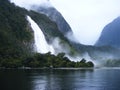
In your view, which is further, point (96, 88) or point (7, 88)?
point (96, 88)

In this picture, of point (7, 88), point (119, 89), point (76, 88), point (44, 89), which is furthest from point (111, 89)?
point (7, 88)

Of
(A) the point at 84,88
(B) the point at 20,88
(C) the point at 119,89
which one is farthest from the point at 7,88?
(C) the point at 119,89

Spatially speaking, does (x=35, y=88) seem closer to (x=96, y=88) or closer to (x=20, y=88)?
(x=20, y=88)

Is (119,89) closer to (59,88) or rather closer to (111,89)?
(111,89)

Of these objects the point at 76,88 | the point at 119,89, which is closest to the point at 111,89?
the point at 119,89

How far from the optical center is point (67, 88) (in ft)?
255

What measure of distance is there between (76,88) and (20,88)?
466 inches

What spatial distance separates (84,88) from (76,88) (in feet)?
5.51

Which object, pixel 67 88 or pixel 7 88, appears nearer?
pixel 7 88

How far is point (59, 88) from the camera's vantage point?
76.7 metres

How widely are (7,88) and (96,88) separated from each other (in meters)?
18.1

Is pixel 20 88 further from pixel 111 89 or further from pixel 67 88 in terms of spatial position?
pixel 111 89

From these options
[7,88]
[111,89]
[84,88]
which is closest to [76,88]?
[84,88]

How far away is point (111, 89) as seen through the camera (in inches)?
3002
